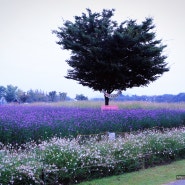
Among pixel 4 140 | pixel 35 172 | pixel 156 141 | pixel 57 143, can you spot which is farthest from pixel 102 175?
pixel 4 140

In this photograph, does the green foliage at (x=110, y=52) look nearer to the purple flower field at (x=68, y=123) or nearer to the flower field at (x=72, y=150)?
the purple flower field at (x=68, y=123)

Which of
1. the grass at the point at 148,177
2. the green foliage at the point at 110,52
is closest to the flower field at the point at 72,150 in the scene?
the grass at the point at 148,177

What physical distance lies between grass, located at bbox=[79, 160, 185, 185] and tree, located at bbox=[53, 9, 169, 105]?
12.9 m

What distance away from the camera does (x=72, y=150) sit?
8594 mm

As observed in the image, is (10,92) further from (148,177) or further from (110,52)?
(148,177)

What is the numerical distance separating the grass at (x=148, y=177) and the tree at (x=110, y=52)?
12942mm

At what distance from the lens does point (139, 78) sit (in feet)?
79.9

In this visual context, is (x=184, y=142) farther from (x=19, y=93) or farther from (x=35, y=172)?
(x=19, y=93)

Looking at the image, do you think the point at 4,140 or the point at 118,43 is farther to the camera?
the point at 118,43

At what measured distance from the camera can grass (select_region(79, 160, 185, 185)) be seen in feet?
26.7

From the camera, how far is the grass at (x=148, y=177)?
26.7ft

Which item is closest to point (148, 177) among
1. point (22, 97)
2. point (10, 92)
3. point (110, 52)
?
point (110, 52)

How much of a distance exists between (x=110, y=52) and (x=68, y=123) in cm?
1032

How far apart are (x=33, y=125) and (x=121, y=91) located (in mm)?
14163
